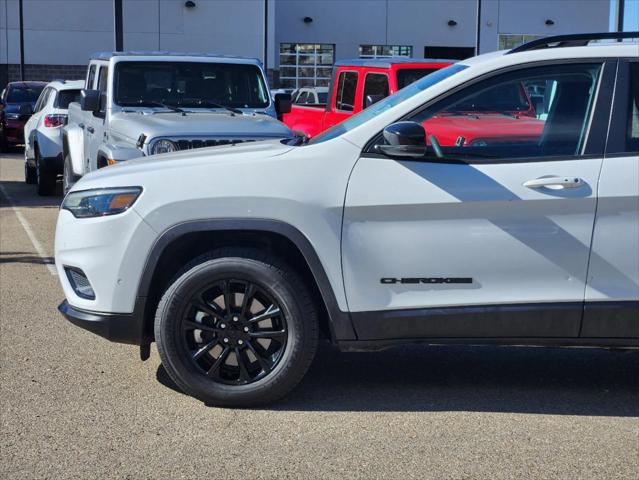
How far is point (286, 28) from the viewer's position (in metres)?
44.4

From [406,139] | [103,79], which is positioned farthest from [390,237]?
[103,79]

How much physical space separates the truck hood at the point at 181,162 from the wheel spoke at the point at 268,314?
0.78 meters

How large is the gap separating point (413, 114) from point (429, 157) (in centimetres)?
25

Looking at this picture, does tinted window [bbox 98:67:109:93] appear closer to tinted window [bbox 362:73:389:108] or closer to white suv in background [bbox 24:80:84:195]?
tinted window [bbox 362:73:389:108]

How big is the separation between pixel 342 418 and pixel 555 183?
5.39 feet

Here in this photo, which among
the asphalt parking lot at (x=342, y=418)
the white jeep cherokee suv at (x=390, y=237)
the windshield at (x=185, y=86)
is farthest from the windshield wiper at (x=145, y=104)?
the white jeep cherokee suv at (x=390, y=237)

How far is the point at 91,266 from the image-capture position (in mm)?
5441

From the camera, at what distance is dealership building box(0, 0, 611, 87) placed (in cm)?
4069

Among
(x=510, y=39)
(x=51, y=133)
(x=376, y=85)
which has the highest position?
(x=510, y=39)

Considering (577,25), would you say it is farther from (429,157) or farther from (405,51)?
(429,157)

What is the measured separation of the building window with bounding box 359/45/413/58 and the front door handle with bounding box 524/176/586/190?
4021cm

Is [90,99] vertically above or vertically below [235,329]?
above

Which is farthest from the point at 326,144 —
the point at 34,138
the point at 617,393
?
the point at 34,138

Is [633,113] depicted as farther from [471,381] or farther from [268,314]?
[268,314]
